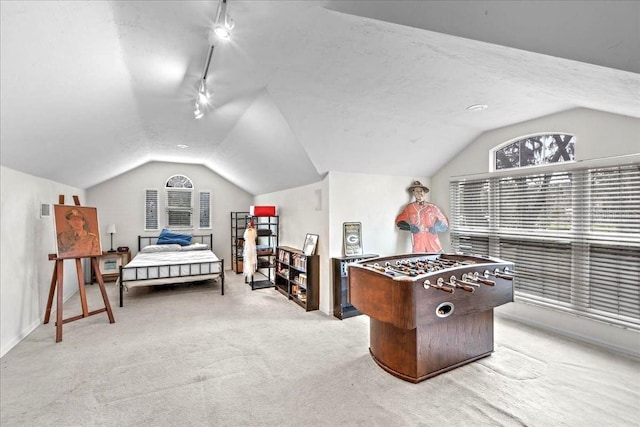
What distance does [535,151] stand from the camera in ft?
12.1

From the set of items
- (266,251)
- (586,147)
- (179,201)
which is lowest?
(266,251)

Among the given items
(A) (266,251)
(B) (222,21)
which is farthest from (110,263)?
(B) (222,21)

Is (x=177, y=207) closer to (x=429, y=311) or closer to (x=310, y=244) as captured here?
(x=310, y=244)

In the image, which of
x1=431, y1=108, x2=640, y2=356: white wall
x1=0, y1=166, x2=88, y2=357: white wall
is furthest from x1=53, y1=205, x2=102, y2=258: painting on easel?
x1=431, y1=108, x2=640, y2=356: white wall

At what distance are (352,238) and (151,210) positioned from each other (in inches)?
213

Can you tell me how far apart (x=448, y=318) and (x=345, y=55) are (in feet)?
7.90

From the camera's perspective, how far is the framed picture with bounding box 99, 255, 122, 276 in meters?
6.12

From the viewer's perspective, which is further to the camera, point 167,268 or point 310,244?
point 167,268

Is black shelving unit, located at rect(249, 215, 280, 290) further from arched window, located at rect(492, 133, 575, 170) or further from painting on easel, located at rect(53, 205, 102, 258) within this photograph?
arched window, located at rect(492, 133, 575, 170)

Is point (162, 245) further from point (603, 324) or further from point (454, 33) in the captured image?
point (603, 324)

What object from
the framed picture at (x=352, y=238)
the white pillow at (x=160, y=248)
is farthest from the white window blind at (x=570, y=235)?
the white pillow at (x=160, y=248)

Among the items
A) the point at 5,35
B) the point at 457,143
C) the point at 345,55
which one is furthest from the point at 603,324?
the point at 5,35

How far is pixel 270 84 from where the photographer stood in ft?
9.38

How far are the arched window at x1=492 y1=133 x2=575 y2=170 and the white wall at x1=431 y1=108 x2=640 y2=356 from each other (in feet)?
0.35
